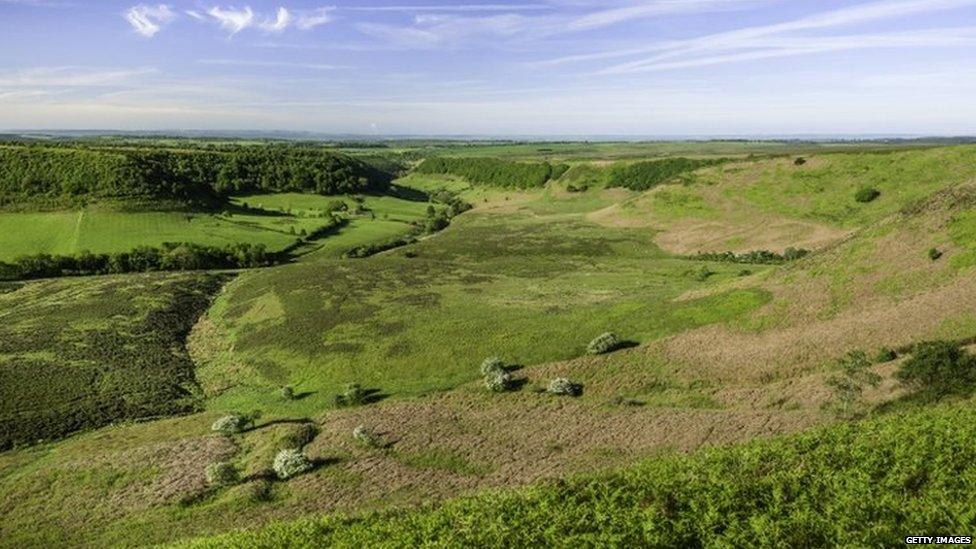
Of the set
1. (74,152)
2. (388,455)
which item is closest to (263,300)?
(388,455)

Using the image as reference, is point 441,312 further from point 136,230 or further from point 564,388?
point 136,230

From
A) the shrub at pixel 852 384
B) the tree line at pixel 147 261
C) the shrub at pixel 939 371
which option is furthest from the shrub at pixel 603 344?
the tree line at pixel 147 261

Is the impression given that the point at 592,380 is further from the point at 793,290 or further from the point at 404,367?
the point at 793,290

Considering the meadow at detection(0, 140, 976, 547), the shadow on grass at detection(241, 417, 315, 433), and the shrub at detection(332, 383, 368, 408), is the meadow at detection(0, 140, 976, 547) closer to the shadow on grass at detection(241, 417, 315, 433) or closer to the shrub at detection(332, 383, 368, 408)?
the shrub at detection(332, 383, 368, 408)

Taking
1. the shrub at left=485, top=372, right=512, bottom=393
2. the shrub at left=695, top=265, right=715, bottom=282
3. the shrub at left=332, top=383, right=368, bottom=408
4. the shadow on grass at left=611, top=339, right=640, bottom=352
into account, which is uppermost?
the shadow on grass at left=611, top=339, right=640, bottom=352

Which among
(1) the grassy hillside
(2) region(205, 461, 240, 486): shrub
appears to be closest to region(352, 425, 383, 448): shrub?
(2) region(205, 461, 240, 486): shrub
